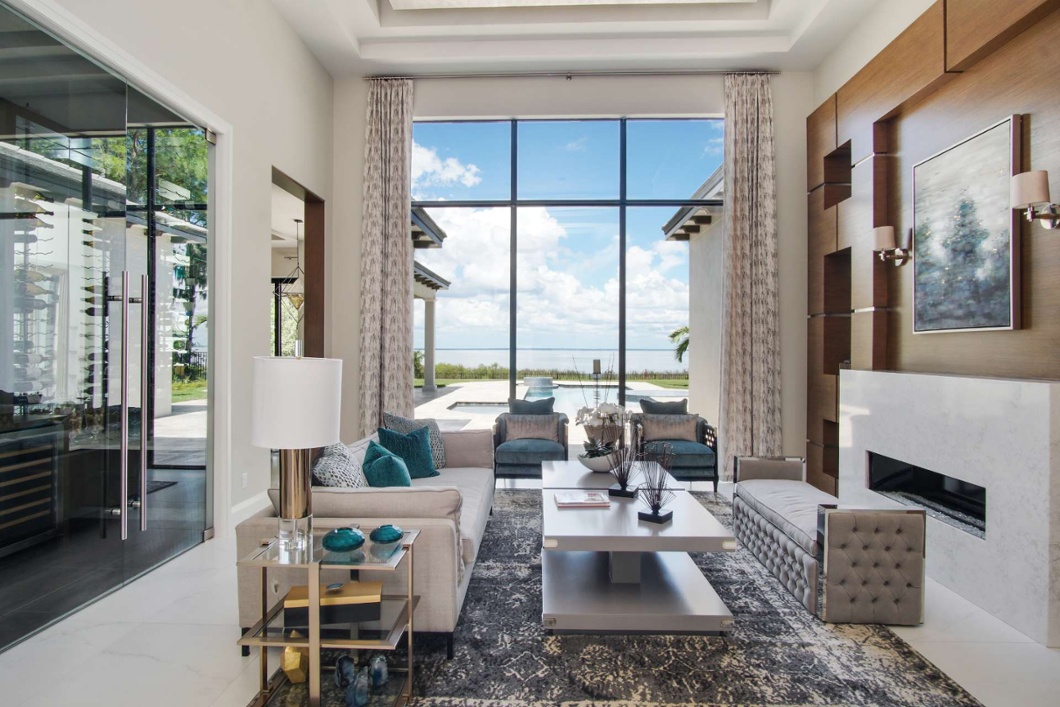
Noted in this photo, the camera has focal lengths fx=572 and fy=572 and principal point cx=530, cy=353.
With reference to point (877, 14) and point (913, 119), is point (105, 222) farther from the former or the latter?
point (877, 14)

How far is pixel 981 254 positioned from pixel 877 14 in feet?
8.57

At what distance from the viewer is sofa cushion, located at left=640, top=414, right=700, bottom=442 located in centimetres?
546

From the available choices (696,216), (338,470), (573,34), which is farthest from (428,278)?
(338,470)

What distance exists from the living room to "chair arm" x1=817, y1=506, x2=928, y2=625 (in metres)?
0.03

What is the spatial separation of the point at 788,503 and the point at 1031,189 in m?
2.05

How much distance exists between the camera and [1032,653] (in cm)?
256

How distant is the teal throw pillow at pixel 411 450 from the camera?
4.03 metres

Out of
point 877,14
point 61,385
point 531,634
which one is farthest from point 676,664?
point 877,14

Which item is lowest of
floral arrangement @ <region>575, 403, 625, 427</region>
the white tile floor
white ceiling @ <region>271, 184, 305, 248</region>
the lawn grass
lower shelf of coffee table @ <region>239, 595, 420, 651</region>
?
the white tile floor

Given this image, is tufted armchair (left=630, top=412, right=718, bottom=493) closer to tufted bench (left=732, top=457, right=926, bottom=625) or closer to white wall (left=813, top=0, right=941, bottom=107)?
tufted bench (left=732, top=457, right=926, bottom=625)

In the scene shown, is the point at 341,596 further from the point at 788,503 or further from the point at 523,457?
the point at 523,457

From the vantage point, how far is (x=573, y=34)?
554cm

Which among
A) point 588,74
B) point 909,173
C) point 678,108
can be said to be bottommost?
point 909,173

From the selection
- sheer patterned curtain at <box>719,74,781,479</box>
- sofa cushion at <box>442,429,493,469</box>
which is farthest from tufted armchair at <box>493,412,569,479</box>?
sheer patterned curtain at <box>719,74,781,479</box>
